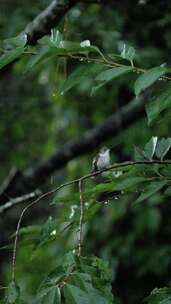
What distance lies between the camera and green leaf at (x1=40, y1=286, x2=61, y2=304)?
0.93 metres

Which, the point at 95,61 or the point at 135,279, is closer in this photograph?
the point at 95,61

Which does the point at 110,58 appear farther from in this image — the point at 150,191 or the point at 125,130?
the point at 125,130

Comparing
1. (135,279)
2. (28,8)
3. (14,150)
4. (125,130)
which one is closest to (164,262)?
(135,279)

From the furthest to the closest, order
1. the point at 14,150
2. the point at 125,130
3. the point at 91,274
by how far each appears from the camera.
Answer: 1. the point at 14,150
2. the point at 125,130
3. the point at 91,274

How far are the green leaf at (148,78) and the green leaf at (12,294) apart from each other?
0.35m

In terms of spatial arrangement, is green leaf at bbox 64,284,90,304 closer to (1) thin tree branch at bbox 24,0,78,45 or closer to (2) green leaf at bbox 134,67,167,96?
(2) green leaf at bbox 134,67,167,96

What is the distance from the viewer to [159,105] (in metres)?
1.08

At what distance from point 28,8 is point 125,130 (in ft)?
2.25

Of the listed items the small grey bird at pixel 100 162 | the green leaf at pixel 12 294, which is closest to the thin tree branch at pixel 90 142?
the small grey bird at pixel 100 162

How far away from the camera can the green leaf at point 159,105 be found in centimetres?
107

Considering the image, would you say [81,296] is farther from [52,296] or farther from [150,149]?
[150,149]

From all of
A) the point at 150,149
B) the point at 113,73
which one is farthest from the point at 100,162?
the point at 113,73

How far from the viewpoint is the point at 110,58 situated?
1.16 meters

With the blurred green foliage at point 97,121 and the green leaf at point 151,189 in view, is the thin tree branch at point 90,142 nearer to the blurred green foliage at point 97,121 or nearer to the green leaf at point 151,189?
the blurred green foliage at point 97,121
